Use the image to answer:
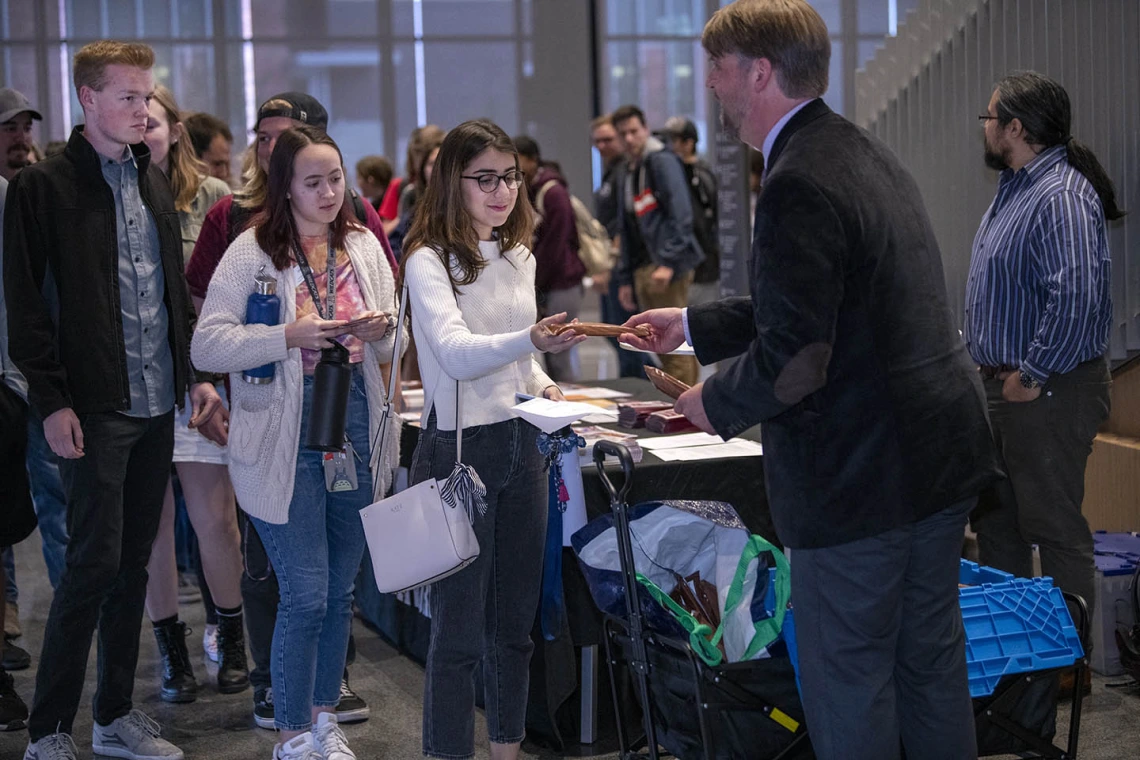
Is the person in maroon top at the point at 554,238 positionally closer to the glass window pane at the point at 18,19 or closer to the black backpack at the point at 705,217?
the black backpack at the point at 705,217

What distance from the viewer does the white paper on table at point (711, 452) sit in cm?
344

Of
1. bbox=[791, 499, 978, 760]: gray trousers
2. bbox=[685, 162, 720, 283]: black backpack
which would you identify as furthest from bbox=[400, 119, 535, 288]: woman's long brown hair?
bbox=[685, 162, 720, 283]: black backpack

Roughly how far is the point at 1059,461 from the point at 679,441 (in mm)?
1047

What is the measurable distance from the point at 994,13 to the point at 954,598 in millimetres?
2761

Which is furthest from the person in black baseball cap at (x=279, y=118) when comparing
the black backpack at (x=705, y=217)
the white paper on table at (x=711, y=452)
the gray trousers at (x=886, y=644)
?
the black backpack at (x=705, y=217)

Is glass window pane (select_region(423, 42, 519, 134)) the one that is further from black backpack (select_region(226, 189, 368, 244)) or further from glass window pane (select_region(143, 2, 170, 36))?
black backpack (select_region(226, 189, 368, 244))

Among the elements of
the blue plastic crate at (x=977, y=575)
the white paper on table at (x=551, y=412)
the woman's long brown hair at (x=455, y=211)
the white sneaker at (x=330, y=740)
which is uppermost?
the woman's long brown hair at (x=455, y=211)

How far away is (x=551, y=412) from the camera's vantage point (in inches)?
101

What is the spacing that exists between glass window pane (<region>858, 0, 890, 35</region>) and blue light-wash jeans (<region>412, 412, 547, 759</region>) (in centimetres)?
1111

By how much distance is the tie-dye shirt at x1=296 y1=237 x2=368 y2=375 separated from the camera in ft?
9.93

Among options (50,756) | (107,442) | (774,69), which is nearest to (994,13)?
(774,69)

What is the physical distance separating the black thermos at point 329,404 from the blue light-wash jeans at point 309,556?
0.29 ft

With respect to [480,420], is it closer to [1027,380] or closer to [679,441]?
[679,441]

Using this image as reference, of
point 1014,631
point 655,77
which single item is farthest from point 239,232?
point 655,77
